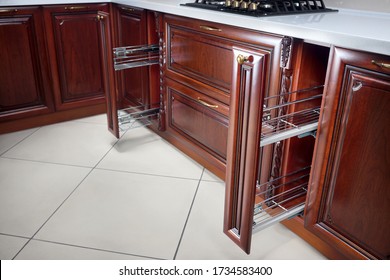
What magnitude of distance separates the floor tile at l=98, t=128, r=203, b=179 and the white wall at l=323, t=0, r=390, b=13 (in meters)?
1.09

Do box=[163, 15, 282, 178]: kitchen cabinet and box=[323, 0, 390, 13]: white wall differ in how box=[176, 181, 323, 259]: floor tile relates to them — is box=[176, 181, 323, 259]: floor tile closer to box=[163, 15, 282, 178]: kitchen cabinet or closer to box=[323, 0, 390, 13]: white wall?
box=[163, 15, 282, 178]: kitchen cabinet

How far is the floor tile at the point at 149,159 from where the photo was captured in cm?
201

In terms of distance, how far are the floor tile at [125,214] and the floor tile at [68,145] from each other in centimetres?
23

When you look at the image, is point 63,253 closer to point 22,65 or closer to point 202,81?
point 202,81

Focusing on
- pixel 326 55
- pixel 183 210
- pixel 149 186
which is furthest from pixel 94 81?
pixel 326 55

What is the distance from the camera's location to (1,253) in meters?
1.40

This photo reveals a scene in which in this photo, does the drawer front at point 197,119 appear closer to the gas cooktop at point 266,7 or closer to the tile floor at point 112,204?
the tile floor at point 112,204

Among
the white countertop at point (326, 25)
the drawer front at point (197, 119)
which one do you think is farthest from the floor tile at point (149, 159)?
the white countertop at point (326, 25)

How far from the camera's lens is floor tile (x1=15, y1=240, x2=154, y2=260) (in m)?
1.38

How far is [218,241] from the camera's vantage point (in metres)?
1.49

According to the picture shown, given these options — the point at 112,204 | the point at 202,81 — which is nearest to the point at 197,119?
the point at 202,81

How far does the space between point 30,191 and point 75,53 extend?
1087 mm
